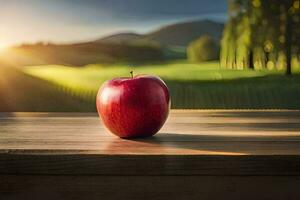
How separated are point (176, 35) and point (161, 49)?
8 centimetres

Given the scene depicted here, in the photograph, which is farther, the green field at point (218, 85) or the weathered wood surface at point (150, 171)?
the green field at point (218, 85)

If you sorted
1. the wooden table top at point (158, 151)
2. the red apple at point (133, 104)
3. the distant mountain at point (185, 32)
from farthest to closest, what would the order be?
the distant mountain at point (185, 32) < the red apple at point (133, 104) < the wooden table top at point (158, 151)

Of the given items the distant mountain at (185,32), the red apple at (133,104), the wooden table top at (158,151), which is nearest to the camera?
the wooden table top at (158,151)

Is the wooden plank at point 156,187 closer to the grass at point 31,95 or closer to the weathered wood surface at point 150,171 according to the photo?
the weathered wood surface at point 150,171

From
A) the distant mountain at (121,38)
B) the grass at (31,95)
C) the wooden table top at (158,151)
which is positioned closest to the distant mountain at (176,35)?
the distant mountain at (121,38)

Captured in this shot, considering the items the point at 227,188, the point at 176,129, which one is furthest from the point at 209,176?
the point at 176,129

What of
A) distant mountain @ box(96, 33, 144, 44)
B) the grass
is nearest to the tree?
distant mountain @ box(96, 33, 144, 44)

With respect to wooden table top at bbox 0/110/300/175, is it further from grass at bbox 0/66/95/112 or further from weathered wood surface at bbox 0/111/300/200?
grass at bbox 0/66/95/112

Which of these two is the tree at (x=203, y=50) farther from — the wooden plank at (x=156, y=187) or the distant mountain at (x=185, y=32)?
the wooden plank at (x=156, y=187)

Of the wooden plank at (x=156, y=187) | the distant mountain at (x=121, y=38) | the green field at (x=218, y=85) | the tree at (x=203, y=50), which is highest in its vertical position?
the distant mountain at (x=121, y=38)

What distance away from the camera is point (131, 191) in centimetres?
100

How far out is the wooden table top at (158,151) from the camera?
98 centimetres

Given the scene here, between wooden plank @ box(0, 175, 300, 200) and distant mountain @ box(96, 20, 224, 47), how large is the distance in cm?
107

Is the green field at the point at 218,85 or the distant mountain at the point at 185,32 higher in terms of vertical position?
the distant mountain at the point at 185,32
